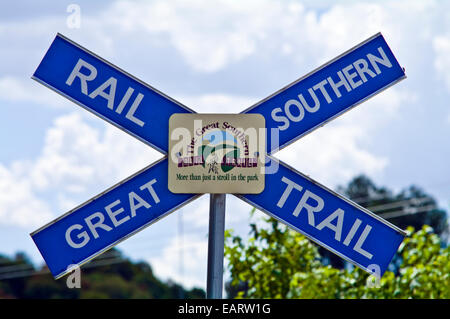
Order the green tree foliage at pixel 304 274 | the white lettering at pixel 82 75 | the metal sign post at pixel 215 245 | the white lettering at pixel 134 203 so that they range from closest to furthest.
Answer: the metal sign post at pixel 215 245 < the white lettering at pixel 134 203 < the white lettering at pixel 82 75 < the green tree foliage at pixel 304 274

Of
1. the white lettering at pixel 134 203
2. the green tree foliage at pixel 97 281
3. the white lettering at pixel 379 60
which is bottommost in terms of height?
the white lettering at pixel 134 203

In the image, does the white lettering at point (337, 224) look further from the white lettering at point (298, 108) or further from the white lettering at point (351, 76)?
the white lettering at point (351, 76)

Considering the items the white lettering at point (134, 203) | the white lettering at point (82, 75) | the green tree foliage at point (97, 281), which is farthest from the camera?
the green tree foliage at point (97, 281)

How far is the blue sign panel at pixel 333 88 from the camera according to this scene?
3.32 metres

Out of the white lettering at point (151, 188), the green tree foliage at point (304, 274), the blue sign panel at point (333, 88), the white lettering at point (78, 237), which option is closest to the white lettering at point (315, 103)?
the blue sign panel at point (333, 88)

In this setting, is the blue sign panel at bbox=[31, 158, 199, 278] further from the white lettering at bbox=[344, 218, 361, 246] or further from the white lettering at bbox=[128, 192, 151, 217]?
the white lettering at bbox=[344, 218, 361, 246]

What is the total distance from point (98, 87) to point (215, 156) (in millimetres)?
565

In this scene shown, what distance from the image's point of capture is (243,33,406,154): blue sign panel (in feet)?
10.9

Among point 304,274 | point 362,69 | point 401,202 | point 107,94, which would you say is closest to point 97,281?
point 401,202

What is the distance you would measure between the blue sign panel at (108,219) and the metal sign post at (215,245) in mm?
96

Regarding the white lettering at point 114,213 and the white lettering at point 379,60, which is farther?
the white lettering at point 379,60
